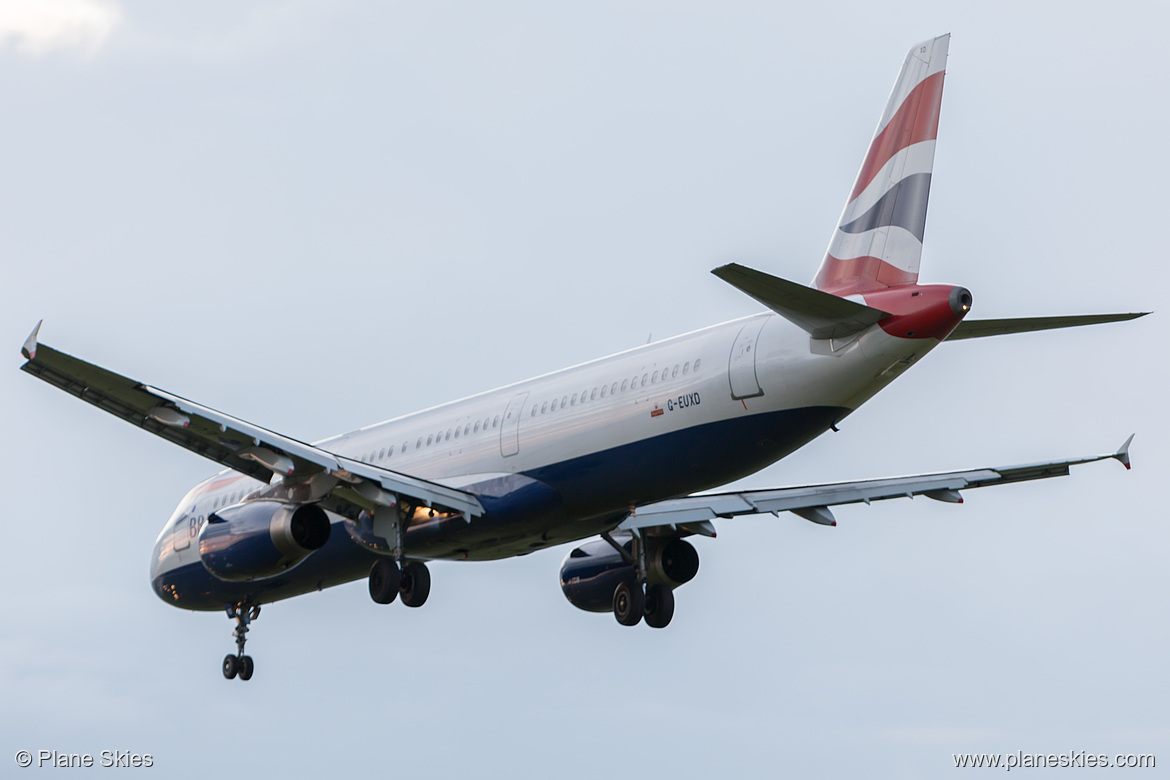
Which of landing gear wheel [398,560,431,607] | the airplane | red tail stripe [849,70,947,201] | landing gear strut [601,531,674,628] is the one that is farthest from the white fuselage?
red tail stripe [849,70,947,201]

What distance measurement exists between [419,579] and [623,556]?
16.2 ft

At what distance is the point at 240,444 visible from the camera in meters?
25.6

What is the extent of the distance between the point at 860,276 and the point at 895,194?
4.61 ft

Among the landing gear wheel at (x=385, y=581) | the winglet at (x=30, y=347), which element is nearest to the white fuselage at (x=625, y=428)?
the landing gear wheel at (x=385, y=581)

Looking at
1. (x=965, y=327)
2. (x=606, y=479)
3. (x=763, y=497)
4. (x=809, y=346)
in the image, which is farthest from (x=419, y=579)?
(x=965, y=327)

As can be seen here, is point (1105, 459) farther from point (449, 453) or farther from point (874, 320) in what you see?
point (449, 453)

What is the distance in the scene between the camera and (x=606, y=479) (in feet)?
83.5

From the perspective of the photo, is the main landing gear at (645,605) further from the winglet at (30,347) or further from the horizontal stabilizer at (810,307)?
the winglet at (30,347)

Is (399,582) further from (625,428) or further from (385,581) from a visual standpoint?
(625,428)

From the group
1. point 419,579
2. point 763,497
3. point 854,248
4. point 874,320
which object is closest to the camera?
point 874,320

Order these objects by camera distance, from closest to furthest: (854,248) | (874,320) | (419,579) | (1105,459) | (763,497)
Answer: (874,320), (854,248), (1105,459), (419,579), (763,497)

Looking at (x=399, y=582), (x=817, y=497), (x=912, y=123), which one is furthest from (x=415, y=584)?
(x=912, y=123)

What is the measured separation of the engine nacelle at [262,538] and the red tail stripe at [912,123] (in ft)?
37.2

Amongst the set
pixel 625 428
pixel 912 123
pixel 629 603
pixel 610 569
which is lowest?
pixel 629 603
